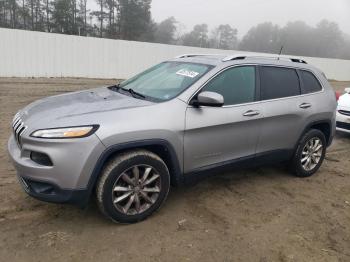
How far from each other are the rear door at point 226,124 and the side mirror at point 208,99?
78 millimetres

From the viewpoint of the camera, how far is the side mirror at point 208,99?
3.62m

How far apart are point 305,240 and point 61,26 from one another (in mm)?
35942

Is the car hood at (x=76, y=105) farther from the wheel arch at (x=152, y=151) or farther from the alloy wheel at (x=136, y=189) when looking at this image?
the alloy wheel at (x=136, y=189)

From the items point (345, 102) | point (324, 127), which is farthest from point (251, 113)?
point (345, 102)

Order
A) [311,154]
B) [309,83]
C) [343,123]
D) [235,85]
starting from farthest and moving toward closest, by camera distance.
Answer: [343,123]
[311,154]
[309,83]
[235,85]

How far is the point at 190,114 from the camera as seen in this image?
3.67m

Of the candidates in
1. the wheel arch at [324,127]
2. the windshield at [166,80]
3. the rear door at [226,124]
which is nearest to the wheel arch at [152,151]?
the rear door at [226,124]

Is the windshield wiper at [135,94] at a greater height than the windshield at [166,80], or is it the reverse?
the windshield at [166,80]

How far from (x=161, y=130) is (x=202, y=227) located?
1.09m

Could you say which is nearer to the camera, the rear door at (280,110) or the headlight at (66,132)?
the headlight at (66,132)

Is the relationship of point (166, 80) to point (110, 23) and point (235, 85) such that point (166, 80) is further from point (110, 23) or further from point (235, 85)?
point (110, 23)

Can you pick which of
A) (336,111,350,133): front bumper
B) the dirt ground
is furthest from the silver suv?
(336,111,350,133): front bumper

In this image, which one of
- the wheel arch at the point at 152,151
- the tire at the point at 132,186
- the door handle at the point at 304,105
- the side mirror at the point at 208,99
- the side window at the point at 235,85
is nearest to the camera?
the wheel arch at the point at 152,151

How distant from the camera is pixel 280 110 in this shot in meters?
4.50
